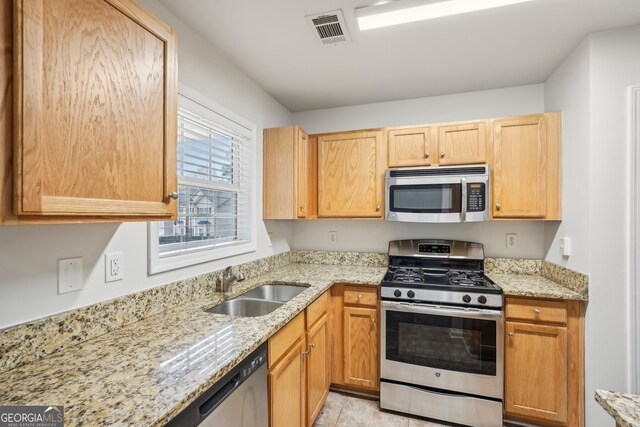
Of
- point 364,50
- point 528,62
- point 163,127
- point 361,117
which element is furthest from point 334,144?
point 163,127

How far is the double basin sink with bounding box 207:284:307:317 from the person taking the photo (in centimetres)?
177

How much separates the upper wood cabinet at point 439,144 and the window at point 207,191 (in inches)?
47.9

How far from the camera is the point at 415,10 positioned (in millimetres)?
1534

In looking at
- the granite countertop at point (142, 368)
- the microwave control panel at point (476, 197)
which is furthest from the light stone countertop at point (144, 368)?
the microwave control panel at point (476, 197)

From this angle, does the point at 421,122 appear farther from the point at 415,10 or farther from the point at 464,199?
the point at 415,10

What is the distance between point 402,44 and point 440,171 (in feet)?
3.18

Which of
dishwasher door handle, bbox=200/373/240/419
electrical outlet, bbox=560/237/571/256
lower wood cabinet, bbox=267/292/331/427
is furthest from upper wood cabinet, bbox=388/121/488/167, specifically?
dishwasher door handle, bbox=200/373/240/419

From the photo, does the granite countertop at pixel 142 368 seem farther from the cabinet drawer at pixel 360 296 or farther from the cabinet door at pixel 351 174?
the cabinet door at pixel 351 174

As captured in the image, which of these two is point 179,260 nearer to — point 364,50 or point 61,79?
point 61,79

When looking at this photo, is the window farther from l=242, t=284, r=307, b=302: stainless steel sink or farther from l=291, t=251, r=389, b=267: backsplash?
l=291, t=251, r=389, b=267: backsplash

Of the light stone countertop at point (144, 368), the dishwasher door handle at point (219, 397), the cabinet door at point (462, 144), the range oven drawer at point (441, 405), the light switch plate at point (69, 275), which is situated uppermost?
the cabinet door at point (462, 144)

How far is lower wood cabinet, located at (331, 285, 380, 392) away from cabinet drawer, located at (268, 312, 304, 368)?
65 centimetres

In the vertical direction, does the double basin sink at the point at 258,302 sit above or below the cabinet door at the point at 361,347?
above

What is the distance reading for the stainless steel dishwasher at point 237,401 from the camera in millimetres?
898
